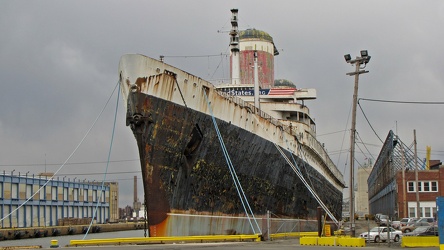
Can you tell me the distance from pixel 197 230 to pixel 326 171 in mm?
25596

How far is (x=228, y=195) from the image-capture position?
24.5 metres

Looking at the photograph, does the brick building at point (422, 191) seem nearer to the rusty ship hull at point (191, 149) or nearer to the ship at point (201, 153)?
the ship at point (201, 153)

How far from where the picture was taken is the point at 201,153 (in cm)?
2322

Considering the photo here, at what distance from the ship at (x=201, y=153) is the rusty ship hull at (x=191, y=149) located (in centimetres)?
3

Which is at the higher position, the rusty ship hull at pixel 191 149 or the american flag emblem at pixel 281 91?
the american flag emblem at pixel 281 91

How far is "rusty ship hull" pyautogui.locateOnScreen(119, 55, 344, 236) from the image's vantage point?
21.4 meters

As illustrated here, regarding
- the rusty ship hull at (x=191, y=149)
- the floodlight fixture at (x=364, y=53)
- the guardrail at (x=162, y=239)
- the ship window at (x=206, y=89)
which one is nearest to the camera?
the guardrail at (x=162, y=239)

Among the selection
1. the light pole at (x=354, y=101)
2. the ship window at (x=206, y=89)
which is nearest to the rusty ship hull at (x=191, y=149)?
the ship window at (x=206, y=89)

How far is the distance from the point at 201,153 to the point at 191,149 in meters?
0.54

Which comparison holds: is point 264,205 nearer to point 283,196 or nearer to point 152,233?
point 283,196

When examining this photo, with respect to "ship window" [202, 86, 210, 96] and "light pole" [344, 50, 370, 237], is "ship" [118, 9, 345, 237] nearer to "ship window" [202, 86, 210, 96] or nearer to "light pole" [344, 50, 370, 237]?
"ship window" [202, 86, 210, 96]

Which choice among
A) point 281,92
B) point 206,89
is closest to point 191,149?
point 206,89

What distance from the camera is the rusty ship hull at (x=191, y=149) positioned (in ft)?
70.3

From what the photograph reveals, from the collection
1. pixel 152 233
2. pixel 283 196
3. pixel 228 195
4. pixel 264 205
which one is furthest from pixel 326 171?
pixel 152 233
